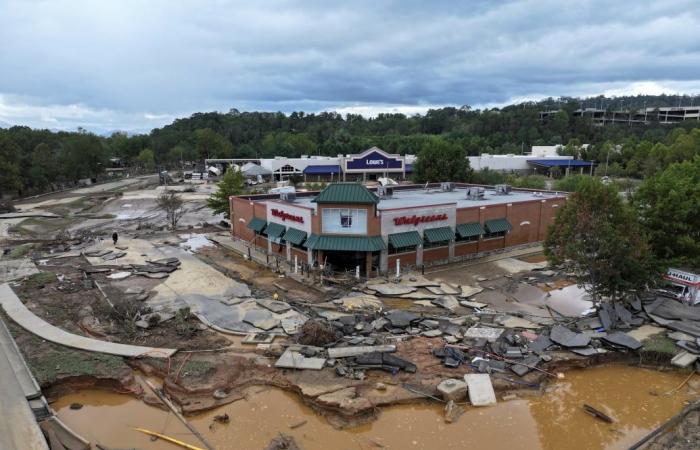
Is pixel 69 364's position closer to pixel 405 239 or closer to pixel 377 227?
pixel 377 227

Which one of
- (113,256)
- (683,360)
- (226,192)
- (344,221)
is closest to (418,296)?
(344,221)

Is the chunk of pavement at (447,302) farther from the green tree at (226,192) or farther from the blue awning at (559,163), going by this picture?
the blue awning at (559,163)

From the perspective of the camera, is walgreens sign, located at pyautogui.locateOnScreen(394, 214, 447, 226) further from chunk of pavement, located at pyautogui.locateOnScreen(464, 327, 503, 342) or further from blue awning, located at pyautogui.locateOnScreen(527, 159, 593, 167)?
blue awning, located at pyautogui.locateOnScreen(527, 159, 593, 167)

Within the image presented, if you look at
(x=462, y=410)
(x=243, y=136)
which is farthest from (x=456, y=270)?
(x=243, y=136)

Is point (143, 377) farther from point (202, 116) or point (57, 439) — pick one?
point (202, 116)

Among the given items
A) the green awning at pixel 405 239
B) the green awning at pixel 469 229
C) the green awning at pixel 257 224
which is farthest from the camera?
the green awning at pixel 257 224

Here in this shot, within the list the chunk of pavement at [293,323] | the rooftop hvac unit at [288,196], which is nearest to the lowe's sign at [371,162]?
the rooftop hvac unit at [288,196]
